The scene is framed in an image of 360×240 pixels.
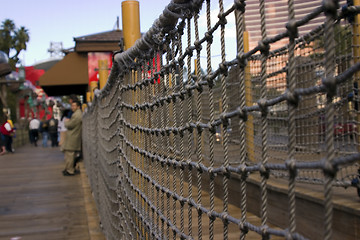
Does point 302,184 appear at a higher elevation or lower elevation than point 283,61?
lower

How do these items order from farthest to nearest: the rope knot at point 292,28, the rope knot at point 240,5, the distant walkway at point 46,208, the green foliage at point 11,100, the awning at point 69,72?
the green foliage at point 11,100, the awning at point 69,72, the distant walkway at point 46,208, the rope knot at point 240,5, the rope knot at point 292,28

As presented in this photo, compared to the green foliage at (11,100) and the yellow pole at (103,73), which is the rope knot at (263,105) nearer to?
the yellow pole at (103,73)

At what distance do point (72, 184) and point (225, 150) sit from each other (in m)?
7.07

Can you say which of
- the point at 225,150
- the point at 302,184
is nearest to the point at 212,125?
the point at 225,150

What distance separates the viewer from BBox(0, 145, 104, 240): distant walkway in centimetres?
450

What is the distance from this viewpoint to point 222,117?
1088 mm

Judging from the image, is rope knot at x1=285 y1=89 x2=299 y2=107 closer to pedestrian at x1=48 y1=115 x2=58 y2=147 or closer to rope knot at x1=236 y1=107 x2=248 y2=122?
rope knot at x1=236 y1=107 x2=248 y2=122

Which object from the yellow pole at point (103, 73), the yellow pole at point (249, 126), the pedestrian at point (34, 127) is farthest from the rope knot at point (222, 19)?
the pedestrian at point (34, 127)

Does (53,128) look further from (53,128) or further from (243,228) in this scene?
(243,228)

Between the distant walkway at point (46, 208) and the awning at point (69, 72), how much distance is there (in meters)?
4.79

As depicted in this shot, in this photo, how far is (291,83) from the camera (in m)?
0.74

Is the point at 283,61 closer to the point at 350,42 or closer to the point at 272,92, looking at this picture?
the point at 272,92

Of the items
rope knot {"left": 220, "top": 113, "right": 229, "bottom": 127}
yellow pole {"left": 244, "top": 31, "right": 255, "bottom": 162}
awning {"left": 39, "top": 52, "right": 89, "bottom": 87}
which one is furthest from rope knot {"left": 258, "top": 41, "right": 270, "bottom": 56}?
awning {"left": 39, "top": 52, "right": 89, "bottom": 87}

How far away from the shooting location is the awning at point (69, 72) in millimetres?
13516
